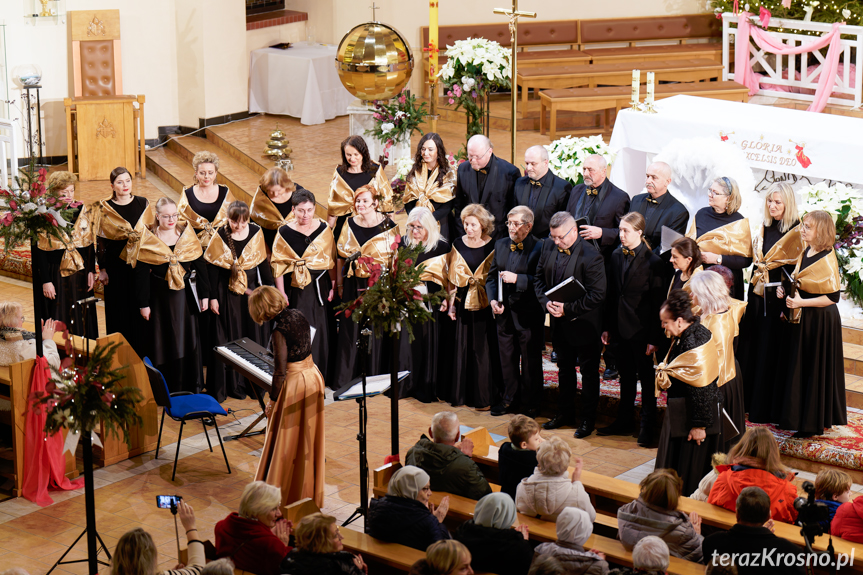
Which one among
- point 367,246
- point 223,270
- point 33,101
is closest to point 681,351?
point 367,246

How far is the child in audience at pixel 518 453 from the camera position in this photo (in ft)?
17.9

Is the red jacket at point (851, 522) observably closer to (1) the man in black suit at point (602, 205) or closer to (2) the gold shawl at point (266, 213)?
(1) the man in black suit at point (602, 205)

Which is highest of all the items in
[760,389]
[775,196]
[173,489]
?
[775,196]

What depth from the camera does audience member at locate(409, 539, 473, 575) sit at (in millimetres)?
4297

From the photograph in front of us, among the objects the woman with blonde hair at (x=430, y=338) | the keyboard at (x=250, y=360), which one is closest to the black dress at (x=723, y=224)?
the woman with blonde hair at (x=430, y=338)

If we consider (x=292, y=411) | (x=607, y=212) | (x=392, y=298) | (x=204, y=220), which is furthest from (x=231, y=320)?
(x=607, y=212)

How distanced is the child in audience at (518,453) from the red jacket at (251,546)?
1.19 meters

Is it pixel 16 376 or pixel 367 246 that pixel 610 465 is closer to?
pixel 367 246

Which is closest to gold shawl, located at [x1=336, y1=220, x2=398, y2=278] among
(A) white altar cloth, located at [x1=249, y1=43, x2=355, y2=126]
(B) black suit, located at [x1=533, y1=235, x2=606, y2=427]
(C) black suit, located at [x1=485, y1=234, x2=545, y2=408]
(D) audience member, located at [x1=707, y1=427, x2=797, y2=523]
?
(C) black suit, located at [x1=485, y1=234, x2=545, y2=408]

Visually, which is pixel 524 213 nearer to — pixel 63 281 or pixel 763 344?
pixel 763 344

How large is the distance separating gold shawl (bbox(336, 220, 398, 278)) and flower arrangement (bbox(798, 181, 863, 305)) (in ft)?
9.64

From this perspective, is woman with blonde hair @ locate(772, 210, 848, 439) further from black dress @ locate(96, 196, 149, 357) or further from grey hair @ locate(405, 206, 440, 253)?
black dress @ locate(96, 196, 149, 357)

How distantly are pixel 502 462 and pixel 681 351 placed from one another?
125cm

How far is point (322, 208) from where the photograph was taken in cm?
1112
